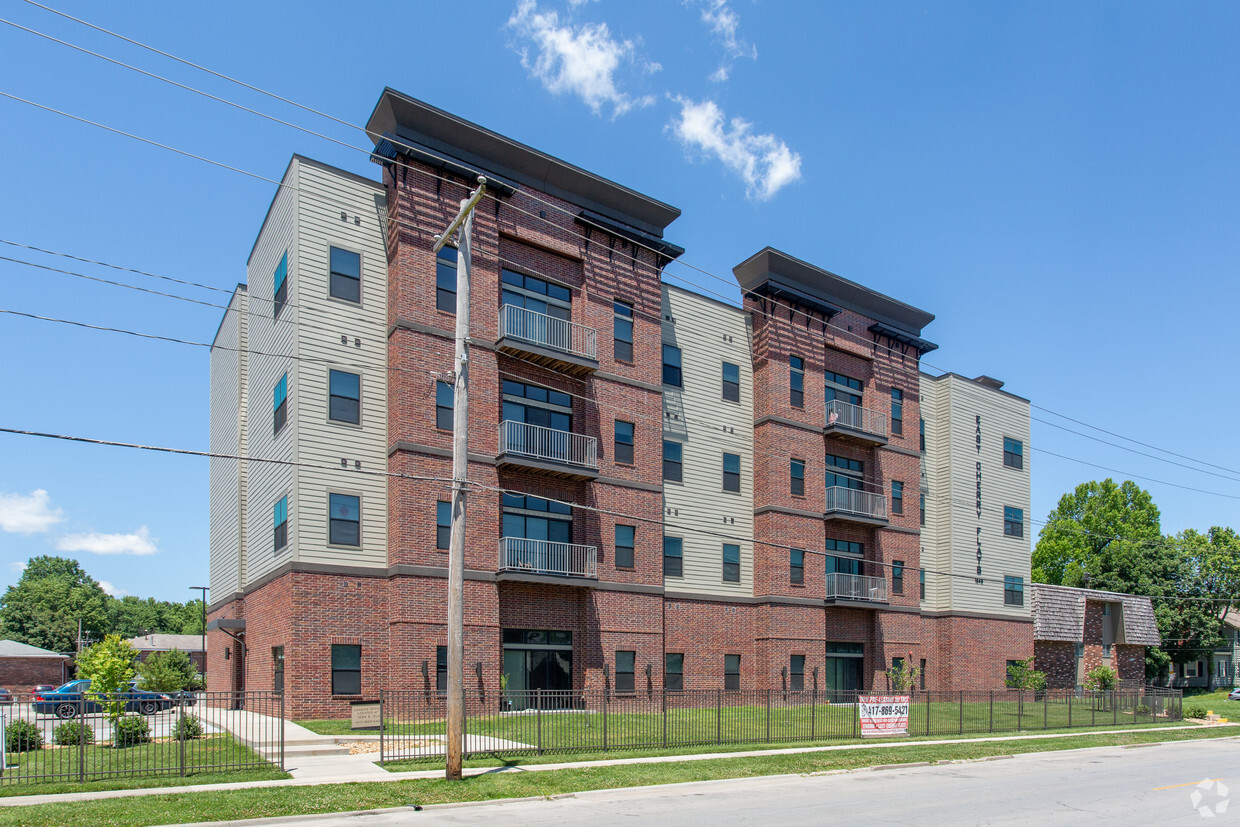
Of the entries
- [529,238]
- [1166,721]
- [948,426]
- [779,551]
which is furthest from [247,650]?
[1166,721]

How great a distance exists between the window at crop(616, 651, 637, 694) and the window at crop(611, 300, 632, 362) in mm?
10521

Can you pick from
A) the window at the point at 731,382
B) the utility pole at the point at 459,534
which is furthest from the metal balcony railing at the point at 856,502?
the utility pole at the point at 459,534

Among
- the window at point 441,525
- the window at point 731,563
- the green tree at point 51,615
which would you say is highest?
the window at point 441,525

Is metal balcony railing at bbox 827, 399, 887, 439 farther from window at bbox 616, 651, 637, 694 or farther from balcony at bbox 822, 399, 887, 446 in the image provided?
window at bbox 616, 651, 637, 694

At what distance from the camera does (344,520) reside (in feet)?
89.5

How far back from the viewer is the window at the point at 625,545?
1281 inches

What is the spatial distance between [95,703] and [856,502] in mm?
29767

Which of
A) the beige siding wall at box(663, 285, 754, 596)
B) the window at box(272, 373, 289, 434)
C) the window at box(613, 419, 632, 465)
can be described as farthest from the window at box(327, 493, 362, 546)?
the beige siding wall at box(663, 285, 754, 596)

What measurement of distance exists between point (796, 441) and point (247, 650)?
22.8 metres

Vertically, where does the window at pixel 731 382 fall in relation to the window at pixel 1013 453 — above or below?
above

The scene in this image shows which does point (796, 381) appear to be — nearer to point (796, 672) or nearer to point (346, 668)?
point (796, 672)

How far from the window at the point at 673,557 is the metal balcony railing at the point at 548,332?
805 centimetres

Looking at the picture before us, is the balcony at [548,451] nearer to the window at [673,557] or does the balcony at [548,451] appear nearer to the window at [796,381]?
the window at [673,557]

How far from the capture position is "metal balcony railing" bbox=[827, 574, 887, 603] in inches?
1544
